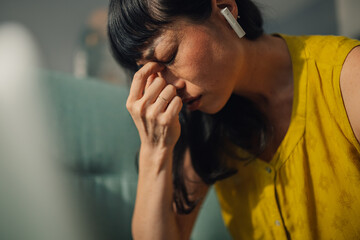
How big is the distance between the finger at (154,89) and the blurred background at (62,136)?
1.23 ft

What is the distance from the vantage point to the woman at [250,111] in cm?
57

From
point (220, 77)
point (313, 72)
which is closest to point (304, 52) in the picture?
point (313, 72)

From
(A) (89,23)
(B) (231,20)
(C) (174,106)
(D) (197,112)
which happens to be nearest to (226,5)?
(B) (231,20)

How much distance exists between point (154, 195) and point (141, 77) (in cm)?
32

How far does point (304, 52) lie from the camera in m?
0.69

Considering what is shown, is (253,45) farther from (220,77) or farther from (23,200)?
(23,200)

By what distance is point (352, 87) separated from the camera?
56 cm

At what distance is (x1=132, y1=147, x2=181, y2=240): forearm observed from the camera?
724mm

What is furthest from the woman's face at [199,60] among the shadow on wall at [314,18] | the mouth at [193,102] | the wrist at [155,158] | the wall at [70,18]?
the shadow on wall at [314,18]

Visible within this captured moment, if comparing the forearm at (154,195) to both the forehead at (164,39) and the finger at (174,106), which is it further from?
the forehead at (164,39)

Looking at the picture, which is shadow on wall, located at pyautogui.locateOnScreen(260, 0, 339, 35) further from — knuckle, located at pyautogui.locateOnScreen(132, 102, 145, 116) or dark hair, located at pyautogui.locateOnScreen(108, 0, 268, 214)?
knuckle, located at pyautogui.locateOnScreen(132, 102, 145, 116)

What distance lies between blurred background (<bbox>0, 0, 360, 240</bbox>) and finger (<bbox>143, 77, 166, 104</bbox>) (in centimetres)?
37

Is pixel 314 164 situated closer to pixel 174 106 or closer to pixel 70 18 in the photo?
pixel 174 106

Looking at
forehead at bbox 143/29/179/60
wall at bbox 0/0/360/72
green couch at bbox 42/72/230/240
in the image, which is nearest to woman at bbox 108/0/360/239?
forehead at bbox 143/29/179/60
